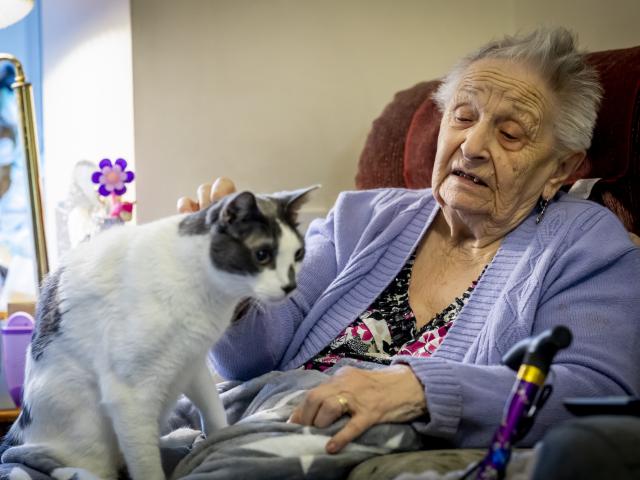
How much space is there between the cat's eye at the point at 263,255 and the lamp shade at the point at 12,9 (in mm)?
1231

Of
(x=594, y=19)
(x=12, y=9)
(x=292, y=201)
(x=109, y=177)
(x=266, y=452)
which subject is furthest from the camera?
(x=594, y=19)

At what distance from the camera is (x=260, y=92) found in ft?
8.05

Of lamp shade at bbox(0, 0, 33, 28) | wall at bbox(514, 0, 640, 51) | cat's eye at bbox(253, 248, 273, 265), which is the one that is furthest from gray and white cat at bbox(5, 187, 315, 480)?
wall at bbox(514, 0, 640, 51)

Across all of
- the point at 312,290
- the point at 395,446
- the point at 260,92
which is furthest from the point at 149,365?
the point at 260,92

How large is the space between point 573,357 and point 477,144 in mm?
434

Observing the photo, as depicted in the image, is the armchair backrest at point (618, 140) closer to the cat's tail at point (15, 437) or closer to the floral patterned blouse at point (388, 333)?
the floral patterned blouse at point (388, 333)

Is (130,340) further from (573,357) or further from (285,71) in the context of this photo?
(285,71)

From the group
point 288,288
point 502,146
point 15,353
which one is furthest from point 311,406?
point 15,353

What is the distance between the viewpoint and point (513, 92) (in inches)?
57.6

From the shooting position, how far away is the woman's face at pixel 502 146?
1462mm

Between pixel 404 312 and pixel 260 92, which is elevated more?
pixel 260 92

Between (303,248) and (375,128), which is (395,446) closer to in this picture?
(303,248)

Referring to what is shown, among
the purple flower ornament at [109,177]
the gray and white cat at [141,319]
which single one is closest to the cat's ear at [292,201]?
the gray and white cat at [141,319]

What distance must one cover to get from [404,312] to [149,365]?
58 cm
